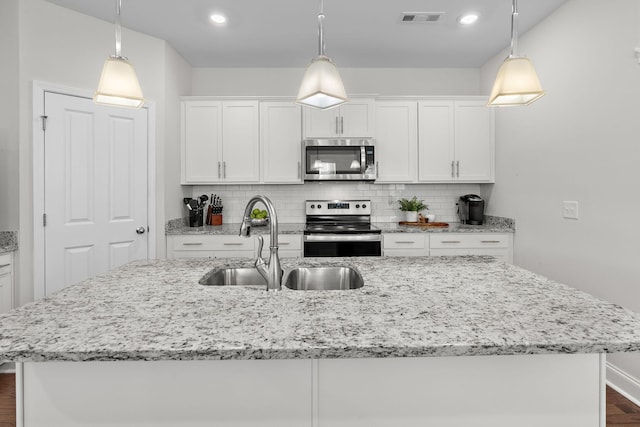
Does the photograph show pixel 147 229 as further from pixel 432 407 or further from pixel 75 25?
→ pixel 432 407

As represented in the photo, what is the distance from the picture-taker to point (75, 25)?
2988mm

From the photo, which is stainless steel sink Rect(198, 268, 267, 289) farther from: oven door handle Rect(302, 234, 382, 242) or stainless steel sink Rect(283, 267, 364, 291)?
oven door handle Rect(302, 234, 382, 242)

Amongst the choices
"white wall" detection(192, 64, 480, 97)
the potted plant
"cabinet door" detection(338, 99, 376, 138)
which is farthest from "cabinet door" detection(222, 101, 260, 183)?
the potted plant

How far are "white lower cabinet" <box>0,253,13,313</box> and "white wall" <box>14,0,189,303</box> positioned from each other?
0.07m

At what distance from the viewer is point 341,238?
352 centimetres

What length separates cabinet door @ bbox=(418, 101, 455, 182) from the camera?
393 cm

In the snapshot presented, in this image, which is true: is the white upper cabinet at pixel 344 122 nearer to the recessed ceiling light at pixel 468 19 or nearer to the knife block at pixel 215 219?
the recessed ceiling light at pixel 468 19

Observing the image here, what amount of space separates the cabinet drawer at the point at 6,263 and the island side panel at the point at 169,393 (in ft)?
7.23

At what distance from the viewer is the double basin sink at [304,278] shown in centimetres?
177

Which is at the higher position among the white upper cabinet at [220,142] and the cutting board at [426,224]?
the white upper cabinet at [220,142]

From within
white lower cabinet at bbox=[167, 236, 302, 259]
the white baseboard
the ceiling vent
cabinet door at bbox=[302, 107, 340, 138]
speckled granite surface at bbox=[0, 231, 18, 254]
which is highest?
the ceiling vent

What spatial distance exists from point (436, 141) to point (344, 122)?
1.00 m

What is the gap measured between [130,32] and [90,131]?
972 millimetres

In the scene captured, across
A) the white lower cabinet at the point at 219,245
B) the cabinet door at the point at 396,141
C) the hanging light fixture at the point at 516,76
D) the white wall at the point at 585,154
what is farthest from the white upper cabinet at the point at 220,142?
the hanging light fixture at the point at 516,76
